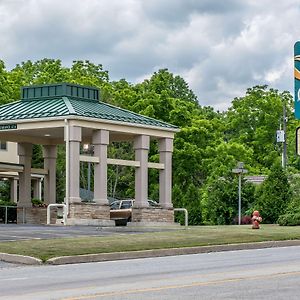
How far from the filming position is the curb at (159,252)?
71.8 ft

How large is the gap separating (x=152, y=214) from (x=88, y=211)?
4.56m

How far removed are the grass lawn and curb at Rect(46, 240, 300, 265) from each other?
39 centimetres

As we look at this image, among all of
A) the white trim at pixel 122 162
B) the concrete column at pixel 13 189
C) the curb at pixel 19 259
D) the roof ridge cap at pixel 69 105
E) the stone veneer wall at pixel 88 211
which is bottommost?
the curb at pixel 19 259

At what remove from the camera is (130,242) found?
25.8m

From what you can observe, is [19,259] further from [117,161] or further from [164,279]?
[117,161]

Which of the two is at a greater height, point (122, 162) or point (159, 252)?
point (122, 162)

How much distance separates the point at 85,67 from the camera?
8844 centimetres

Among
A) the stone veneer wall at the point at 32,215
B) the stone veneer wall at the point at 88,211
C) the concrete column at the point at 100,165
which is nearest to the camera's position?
the stone veneer wall at the point at 88,211

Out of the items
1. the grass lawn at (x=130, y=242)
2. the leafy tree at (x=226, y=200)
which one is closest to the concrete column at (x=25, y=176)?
the leafy tree at (x=226, y=200)


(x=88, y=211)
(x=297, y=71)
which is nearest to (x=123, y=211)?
(x=88, y=211)

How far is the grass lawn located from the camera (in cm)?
2305

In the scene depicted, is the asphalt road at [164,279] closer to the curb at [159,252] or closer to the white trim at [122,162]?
the curb at [159,252]

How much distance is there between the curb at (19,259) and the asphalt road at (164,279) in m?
0.60

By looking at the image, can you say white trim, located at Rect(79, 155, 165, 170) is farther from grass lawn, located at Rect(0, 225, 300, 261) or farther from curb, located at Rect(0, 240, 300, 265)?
curb, located at Rect(0, 240, 300, 265)
